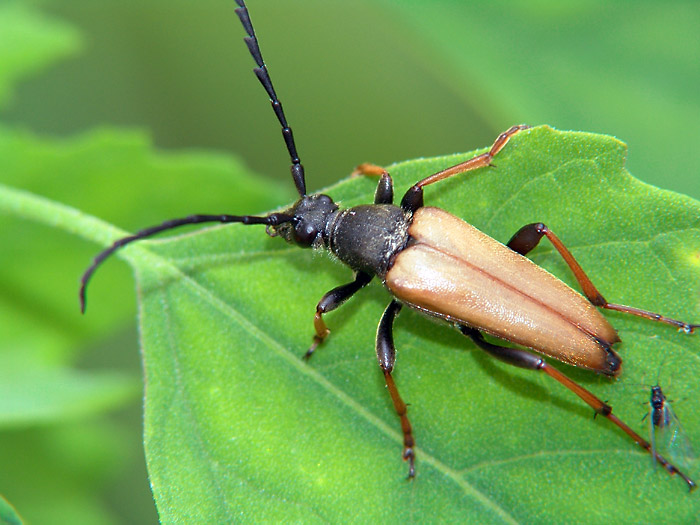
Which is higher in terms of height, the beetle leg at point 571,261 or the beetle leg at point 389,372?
the beetle leg at point 571,261

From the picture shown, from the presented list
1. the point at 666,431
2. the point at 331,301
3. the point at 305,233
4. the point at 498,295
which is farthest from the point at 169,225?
the point at 666,431

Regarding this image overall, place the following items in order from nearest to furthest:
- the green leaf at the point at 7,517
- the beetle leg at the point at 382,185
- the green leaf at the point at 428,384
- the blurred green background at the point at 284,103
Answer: the green leaf at the point at 7,517, the green leaf at the point at 428,384, the beetle leg at the point at 382,185, the blurred green background at the point at 284,103

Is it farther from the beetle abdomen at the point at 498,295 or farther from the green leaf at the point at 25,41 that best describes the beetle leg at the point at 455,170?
the green leaf at the point at 25,41

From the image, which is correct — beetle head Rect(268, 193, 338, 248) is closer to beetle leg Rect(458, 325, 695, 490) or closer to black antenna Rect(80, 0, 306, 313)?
black antenna Rect(80, 0, 306, 313)

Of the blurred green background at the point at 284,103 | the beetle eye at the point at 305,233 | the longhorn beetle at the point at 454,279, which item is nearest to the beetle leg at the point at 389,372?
the longhorn beetle at the point at 454,279

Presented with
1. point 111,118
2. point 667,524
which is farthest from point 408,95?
point 667,524

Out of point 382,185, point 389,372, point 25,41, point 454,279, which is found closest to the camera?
point 389,372

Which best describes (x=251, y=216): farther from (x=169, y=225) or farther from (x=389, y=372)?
(x=389, y=372)
